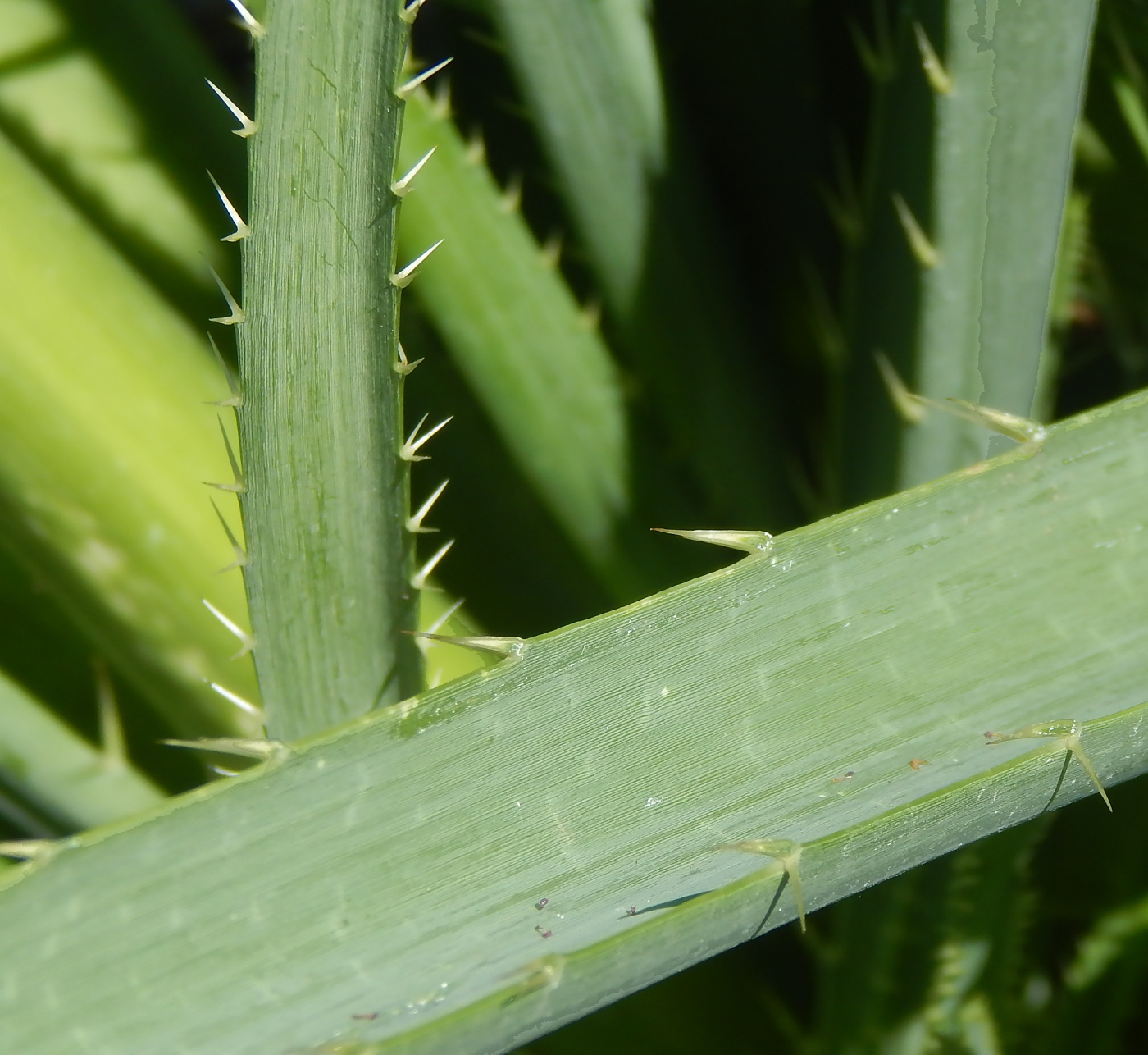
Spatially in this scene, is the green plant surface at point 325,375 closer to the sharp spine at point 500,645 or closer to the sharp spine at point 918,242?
the sharp spine at point 500,645

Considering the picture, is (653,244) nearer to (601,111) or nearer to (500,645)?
(601,111)

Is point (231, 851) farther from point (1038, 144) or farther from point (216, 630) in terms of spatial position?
point (1038, 144)

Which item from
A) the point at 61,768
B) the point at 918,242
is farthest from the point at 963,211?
the point at 61,768

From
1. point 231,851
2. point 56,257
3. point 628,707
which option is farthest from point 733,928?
point 56,257

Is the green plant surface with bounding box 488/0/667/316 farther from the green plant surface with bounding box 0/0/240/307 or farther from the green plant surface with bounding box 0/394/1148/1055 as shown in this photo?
the green plant surface with bounding box 0/394/1148/1055

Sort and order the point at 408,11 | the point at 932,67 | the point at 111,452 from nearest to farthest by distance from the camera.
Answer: the point at 408,11, the point at 932,67, the point at 111,452

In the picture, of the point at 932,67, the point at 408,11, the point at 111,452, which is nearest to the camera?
the point at 408,11

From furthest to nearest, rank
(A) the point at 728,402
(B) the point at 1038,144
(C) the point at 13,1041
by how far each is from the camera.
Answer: (A) the point at 728,402
(B) the point at 1038,144
(C) the point at 13,1041

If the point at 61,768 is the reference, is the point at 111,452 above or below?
above
